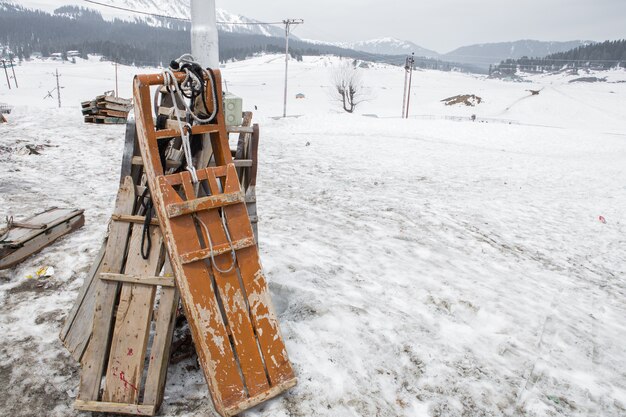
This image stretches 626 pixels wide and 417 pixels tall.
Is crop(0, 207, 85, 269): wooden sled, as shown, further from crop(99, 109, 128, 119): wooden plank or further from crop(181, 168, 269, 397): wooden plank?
crop(99, 109, 128, 119): wooden plank

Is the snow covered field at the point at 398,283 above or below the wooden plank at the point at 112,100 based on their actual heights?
below

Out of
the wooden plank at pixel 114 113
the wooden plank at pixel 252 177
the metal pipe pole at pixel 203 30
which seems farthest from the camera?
the wooden plank at pixel 114 113

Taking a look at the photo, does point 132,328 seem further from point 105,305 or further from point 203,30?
point 203,30

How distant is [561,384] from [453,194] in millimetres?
8014

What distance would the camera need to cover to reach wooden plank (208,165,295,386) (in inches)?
131

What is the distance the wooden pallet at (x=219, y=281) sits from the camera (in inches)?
122

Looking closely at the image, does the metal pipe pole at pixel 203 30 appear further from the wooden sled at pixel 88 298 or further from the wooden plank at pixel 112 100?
the wooden plank at pixel 112 100

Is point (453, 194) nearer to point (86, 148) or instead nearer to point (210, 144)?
point (210, 144)

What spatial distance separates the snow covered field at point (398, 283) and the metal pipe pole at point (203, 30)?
10.7 feet

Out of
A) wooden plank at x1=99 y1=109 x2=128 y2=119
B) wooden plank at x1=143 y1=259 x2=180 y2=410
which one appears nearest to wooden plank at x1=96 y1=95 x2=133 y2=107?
wooden plank at x1=99 y1=109 x2=128 y2=119

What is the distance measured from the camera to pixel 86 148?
13383 mm

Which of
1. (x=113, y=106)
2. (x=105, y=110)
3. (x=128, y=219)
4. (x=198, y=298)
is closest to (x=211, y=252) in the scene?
(x=198, y=298)

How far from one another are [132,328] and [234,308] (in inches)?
36.1

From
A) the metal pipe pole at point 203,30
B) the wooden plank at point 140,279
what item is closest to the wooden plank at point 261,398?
the wooden plank at point 140,279
